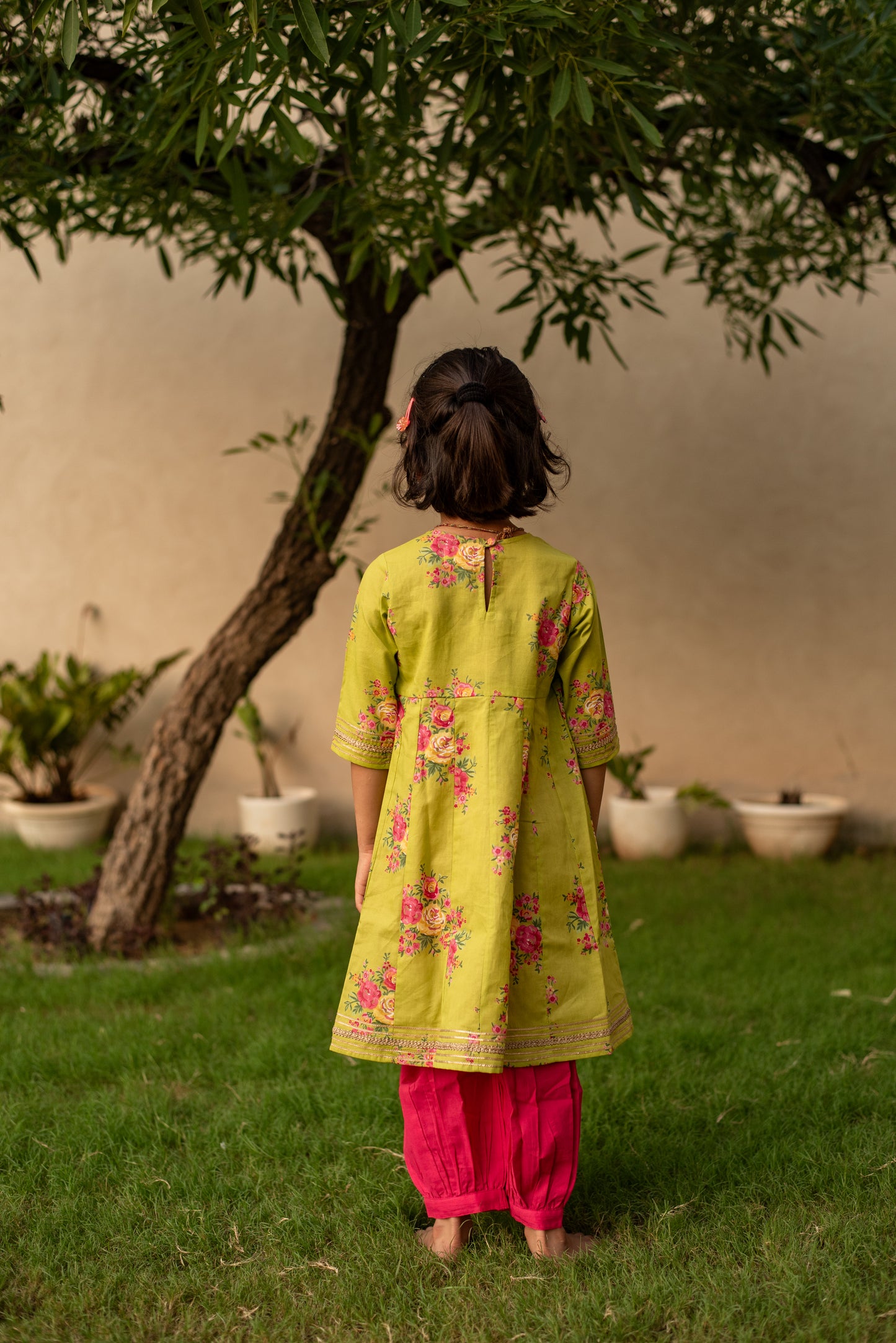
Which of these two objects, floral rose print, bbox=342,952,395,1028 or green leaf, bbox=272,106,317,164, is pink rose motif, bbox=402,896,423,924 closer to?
floral rose print, bbox=342,952,395,1028

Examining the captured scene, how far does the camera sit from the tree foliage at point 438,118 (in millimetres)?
2059

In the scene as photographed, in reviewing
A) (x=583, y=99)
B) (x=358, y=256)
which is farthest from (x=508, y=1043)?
(x=358, y=256)

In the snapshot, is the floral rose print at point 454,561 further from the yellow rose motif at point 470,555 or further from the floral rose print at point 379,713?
the floral rose print at point 379,713

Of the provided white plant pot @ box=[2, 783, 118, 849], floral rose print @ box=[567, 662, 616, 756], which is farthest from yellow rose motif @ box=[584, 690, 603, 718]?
white plant pot @ box=[2, 783, 118, 849]

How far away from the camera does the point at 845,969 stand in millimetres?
3547

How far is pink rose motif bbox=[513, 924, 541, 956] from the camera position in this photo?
6.32 ft

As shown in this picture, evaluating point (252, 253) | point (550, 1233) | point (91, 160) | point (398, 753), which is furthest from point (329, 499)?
point (550, 1233)

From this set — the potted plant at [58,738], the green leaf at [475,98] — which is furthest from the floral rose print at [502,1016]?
the potted plant at [58,738]

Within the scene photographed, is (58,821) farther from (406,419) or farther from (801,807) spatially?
(406,419)

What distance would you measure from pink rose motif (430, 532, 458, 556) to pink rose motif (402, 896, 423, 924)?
58 centimetres

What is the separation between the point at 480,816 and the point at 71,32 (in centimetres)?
140

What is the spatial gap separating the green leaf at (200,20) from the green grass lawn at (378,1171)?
205cm

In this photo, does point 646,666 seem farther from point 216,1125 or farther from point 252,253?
point 216,1125

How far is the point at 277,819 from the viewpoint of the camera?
542 cm
